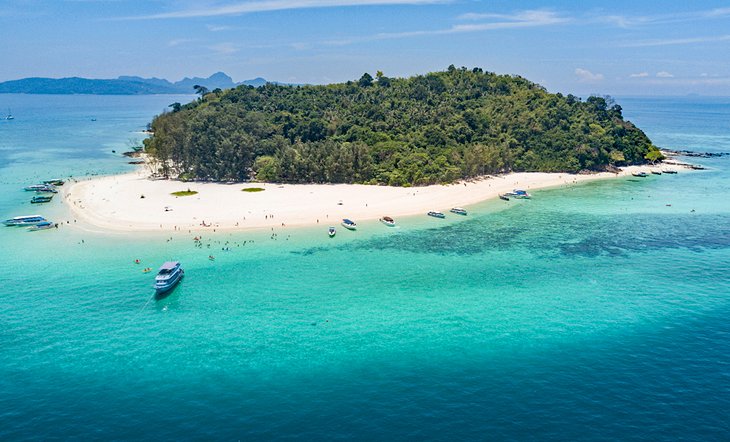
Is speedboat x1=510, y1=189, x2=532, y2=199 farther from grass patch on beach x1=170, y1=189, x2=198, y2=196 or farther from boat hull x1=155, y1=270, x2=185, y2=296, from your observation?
boat hull x1=155, y1=270, x2=185, y2=296

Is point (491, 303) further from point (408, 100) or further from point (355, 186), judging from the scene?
point (408, 100)

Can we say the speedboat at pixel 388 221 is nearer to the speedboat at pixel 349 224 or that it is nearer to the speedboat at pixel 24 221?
the speedboat at pixel 349 224

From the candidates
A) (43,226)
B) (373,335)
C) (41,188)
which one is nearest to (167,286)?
(373,335)

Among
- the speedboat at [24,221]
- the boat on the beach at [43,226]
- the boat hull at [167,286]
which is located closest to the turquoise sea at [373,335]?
the boat hull at [167,286]

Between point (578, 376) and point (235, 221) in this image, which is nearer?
point (578, 376)

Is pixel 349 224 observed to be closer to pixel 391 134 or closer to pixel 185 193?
pixel 185 193

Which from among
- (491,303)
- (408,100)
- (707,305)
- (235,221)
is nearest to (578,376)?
(491,303)
